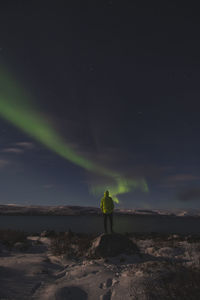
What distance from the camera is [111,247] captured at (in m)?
8.95

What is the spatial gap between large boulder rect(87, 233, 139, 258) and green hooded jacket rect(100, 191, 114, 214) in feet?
8.80

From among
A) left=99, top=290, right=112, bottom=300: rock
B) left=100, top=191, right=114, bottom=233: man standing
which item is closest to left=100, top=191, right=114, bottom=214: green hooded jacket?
left=100, top=191, right=114, bottom=233: man standing

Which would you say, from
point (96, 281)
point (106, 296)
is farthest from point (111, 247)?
point (106, 296)

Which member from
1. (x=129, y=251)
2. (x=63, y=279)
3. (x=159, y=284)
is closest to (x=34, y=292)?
(x=63, y=279)

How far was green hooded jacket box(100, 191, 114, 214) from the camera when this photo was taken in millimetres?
12352

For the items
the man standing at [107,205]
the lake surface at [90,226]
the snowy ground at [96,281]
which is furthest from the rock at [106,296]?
the lake surface at [90,226]

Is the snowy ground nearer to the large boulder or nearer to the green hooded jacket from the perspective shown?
the large boulder

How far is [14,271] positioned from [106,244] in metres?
4.14

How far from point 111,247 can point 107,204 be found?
11.8ft

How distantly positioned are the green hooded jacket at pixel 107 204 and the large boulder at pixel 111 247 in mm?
2681

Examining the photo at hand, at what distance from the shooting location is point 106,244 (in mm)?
9109

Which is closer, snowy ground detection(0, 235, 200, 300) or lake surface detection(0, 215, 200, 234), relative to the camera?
snowy ground detection(0, 235, 200, 300)

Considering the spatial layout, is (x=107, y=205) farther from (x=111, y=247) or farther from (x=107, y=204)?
(x=111, y=247)

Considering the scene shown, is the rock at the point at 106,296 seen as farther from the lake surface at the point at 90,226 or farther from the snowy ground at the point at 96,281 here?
the lake surface at the point at 90,226
